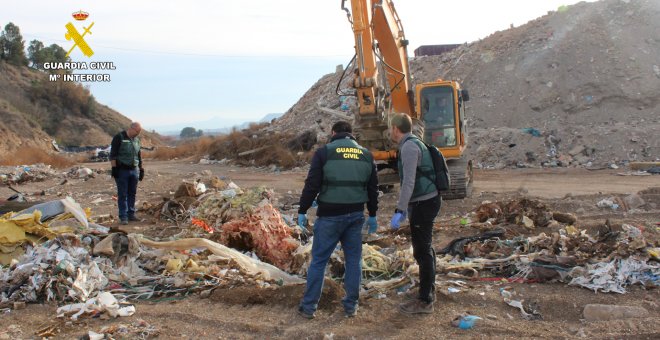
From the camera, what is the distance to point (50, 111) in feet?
154

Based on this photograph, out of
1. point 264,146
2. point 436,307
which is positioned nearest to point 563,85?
point 264,146

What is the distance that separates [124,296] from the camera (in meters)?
5.60

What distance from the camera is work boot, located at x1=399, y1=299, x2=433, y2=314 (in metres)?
5.08

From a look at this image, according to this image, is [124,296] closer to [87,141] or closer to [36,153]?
[36,153]

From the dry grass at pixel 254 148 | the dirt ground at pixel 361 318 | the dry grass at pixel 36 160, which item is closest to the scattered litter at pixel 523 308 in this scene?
the dirt ground at pixel 361 318

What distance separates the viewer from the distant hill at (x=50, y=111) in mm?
41888

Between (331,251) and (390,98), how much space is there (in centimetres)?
632

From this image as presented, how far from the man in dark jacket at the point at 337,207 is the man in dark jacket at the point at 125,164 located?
5.24 m

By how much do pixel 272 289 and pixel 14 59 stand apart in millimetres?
52188

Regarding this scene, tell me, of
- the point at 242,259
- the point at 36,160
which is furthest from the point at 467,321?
the point at 36,160

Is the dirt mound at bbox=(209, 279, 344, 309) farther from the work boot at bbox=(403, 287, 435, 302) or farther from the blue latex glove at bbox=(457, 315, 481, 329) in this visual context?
the blue latex glove at bbox=(457, 315, 481, 329)

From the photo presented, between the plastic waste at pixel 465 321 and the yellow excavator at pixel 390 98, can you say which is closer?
the plastic waste at pixel 465 321

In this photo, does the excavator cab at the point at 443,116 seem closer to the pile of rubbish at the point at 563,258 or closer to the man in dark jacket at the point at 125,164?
the pile of rubbish at the point at 563,258

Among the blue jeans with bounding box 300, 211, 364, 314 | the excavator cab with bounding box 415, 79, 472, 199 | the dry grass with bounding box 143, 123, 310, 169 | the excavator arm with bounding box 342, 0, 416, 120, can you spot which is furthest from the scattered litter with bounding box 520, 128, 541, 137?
the blue jeans with bounding box 300, 211, 364, 314
